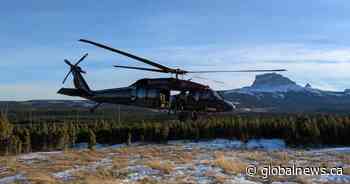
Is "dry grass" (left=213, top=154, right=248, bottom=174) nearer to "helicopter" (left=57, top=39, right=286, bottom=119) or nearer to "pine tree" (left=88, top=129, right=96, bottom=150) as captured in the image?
"helicopter" (left=57, top=39, right=286, bottom=119)

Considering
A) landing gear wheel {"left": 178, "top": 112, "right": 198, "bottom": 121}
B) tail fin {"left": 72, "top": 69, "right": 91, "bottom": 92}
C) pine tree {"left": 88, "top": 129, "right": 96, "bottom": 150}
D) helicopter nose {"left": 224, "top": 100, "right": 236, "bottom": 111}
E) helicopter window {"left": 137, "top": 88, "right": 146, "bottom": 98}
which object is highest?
tail fin {"left": 72, "top": 69, "right": 91, "bottom": 92}

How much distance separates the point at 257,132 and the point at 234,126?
2747 mm

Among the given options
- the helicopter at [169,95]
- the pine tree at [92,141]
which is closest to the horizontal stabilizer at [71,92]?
Answer: the helicopter at [169,95]

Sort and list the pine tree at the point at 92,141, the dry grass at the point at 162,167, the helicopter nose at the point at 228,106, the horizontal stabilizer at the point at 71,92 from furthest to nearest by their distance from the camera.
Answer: the pine tree at the point at 92,141, the dry grass at the point at 162,167, the helicopter nose at the point at 228,106, the horizontal stabilizer at the point at 71,92

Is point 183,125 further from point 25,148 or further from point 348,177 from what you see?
point 348,177

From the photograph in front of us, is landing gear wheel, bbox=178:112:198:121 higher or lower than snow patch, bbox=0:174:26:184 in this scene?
higher

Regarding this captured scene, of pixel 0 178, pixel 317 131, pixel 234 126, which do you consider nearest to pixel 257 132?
pixel 234 126

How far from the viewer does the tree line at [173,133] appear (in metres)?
49.0

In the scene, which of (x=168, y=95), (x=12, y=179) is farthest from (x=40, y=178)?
(x=168, y=95)

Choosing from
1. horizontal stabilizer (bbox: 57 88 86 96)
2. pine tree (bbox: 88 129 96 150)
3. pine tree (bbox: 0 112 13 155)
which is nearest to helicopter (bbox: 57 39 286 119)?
horizontal stabilizer (bbox: 57 88 86 96)

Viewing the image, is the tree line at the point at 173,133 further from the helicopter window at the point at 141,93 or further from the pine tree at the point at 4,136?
the helicopter window at the point at 141,93

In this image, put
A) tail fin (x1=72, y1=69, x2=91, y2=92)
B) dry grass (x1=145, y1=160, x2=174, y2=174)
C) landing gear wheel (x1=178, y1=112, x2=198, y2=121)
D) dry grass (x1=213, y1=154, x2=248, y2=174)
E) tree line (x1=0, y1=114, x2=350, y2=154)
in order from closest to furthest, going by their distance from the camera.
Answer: landing gear wheel (x1=178, y1=112, x2=198, y2=121) < tail fin (x1=72, y1=69, x2=91, y2=92) < dry grass (x1=145, y1=160, x2=174, y2=174) < dry grass (x1=213, y1=154, x2=248, y2=174) < tree line (x1=0, y1=114, x2=350, y2=154)

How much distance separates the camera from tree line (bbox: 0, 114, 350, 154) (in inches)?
1928

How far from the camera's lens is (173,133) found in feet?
195
